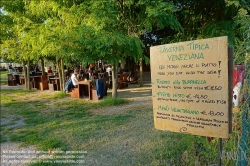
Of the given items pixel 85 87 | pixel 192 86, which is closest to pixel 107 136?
pixel 192 86

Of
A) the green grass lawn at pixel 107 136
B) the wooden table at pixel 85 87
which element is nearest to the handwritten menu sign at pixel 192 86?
the green grass lawn at pixel 107 136

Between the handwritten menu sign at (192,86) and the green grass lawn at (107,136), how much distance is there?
1.11 metres

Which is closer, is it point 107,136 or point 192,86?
point 192,86

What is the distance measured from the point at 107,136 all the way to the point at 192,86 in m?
2.75

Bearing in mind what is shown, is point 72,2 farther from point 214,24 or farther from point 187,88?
point 187,88

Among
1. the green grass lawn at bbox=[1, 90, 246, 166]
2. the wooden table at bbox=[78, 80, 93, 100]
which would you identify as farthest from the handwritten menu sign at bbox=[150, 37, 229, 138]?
the wooden table at bbox=[78, 80, 93, 100]

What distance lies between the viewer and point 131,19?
6.91 metres

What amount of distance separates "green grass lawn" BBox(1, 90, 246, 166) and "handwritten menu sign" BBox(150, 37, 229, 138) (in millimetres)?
1110

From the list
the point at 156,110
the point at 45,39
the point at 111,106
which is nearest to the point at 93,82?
the point at 111,106

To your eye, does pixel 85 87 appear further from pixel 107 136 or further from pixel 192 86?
pixel 192 86

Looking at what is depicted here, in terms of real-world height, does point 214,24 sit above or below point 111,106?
above

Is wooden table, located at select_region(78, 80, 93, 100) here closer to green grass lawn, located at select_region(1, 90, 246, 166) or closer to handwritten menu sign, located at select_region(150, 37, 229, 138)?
green grass lawn, located at select_region(1, 90, 246, 166)

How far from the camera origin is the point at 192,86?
185 centimetres

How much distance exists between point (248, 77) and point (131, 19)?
5.44m
